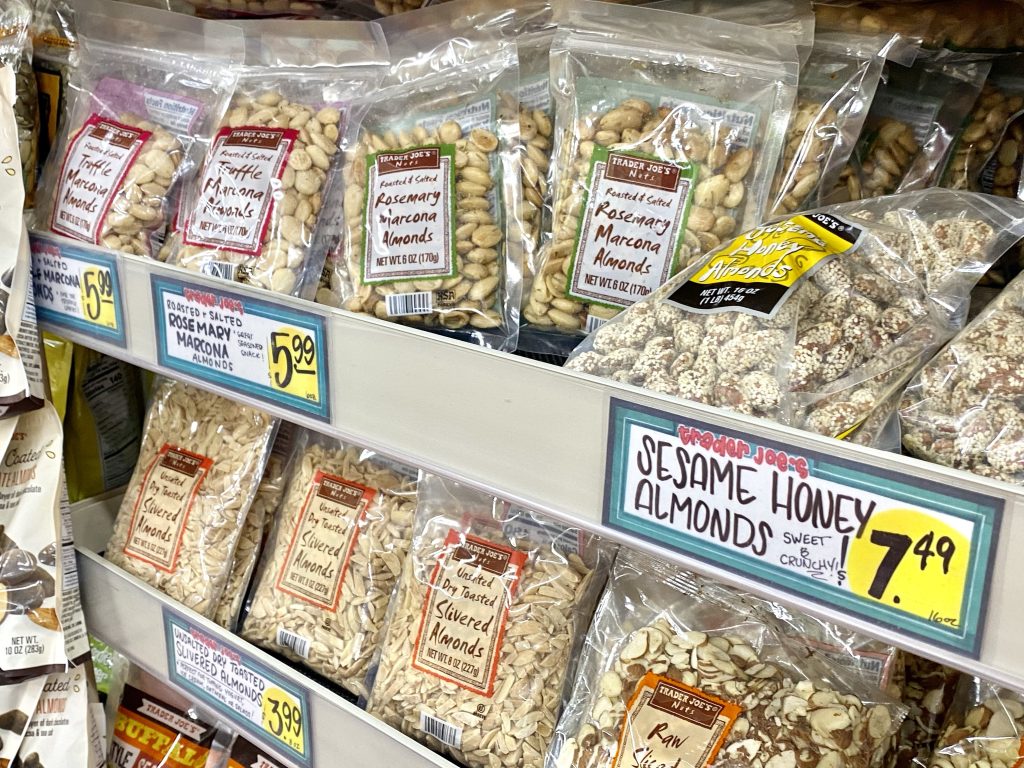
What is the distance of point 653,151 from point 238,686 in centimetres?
81

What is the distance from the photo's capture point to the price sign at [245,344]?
2.92 ft

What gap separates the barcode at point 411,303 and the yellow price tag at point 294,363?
5.6 inches

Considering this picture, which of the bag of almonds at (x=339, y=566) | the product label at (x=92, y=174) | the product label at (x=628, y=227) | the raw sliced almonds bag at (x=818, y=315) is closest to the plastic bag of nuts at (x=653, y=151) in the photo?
the product label at (x=628, y=227)

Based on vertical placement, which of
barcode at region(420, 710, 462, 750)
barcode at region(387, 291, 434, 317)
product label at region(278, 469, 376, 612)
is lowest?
barcode at region(420, 710, 462, 750)

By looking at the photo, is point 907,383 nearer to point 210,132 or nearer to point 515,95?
point 515,95

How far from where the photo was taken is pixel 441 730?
1.00 meters

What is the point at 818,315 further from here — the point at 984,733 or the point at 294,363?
the point at 294,363

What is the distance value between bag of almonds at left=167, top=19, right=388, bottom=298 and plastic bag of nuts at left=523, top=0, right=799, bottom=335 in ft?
1.02

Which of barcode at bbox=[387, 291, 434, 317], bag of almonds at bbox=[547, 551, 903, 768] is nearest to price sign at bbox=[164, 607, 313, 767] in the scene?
bag of almonds at bbox=[547, 551, 903, 768]

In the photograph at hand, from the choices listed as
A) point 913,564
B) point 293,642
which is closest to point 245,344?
A: point 293,642

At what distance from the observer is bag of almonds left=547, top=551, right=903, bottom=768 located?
2.65 feet

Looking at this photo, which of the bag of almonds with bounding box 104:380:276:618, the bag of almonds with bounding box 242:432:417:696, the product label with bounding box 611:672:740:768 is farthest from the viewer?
the bag of almonds with bounding box 104:380:276:618

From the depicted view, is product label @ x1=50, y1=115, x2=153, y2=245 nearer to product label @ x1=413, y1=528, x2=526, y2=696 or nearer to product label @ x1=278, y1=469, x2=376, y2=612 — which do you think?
product label @ x1=278, y1=469, x2=376, y2=612

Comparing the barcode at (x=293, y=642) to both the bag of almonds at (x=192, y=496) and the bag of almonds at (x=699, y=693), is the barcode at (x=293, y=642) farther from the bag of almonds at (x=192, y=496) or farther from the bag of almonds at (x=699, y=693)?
the bag of almonds at (x=699, y=693)
